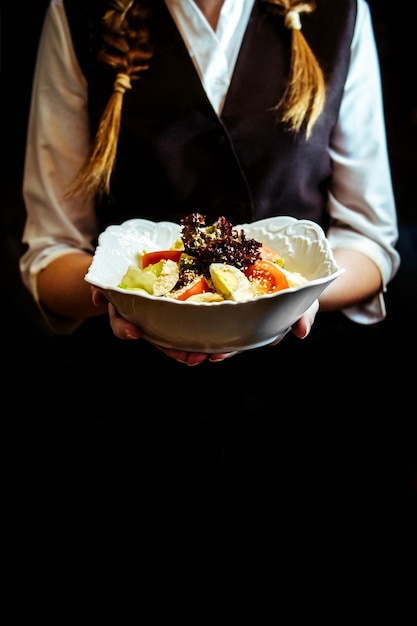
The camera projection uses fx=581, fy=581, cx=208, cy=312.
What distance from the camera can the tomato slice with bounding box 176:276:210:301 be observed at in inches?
30.0

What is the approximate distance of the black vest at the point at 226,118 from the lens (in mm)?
1101

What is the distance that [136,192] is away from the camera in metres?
1.20

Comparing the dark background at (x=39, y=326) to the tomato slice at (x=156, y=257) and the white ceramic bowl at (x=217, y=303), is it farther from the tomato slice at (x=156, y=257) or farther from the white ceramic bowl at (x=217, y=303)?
the tomato slice at (x=156, y=257)

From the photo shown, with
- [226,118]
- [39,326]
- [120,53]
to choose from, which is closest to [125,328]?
[226,118]

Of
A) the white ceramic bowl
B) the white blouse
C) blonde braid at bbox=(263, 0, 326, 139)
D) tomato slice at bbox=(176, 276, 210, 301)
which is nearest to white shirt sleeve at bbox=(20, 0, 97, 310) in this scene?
the white blouse

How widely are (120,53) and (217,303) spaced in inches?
26.7

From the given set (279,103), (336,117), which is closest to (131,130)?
(279,103)

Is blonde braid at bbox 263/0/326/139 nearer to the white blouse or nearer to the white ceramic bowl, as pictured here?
the white blouse

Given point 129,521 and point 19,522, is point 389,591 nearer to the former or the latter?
point 129,521

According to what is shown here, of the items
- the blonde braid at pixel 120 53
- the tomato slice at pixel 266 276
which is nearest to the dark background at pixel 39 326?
the blonde braid at pixel 120 53

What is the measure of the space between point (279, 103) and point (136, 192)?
0.33 m

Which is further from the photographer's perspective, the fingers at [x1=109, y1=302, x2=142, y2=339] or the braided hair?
the braided hair

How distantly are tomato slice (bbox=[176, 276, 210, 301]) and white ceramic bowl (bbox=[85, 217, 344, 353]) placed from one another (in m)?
0.04

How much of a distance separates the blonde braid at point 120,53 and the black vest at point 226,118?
18 millimetres
